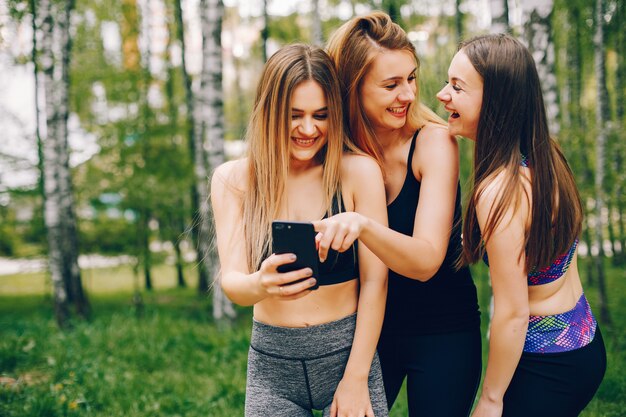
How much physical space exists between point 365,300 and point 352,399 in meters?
0.37

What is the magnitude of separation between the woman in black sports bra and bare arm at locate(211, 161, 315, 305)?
60 cm

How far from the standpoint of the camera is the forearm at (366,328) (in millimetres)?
2119

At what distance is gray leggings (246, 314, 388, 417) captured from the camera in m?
2.17

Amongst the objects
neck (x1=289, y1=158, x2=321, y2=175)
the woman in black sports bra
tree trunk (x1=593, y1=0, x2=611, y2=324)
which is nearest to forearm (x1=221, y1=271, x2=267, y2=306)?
neck (x1=289, y1=158, x2=321, y2=175)

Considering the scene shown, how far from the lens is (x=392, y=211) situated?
2.42m

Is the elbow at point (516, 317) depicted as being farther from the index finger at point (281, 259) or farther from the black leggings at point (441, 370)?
the index finger at point (281, 259)

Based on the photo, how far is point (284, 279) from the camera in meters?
1.86

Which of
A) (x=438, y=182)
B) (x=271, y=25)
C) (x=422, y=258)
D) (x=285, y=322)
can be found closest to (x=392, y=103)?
(x=438, y=182)

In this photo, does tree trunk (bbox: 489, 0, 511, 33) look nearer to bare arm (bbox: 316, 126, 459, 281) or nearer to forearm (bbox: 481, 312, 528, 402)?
bare arm (bbox: 316, 126, 459, 281)

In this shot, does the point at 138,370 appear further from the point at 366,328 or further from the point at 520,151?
the point at 520,151

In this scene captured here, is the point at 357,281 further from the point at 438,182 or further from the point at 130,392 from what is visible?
the point at 130,392

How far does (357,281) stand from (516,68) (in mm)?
1021

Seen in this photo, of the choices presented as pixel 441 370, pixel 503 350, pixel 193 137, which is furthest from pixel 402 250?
pixel 193 137

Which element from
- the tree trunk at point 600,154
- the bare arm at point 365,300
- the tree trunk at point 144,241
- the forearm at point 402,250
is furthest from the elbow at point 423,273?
the tree trunk at point 144,241
